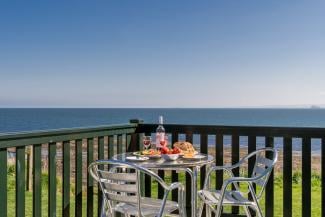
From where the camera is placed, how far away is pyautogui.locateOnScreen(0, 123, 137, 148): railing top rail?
280 centimetres

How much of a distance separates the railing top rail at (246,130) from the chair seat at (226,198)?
67 centimetres

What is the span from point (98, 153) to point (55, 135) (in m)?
0.84

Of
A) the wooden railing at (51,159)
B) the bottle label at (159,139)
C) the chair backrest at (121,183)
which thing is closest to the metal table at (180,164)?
the chair backrest at (121,183)

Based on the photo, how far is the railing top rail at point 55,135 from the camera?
110 inches

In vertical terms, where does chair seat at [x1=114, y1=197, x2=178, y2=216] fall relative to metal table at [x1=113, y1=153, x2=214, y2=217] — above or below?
below

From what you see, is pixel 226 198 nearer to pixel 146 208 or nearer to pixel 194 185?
pixel 194 185

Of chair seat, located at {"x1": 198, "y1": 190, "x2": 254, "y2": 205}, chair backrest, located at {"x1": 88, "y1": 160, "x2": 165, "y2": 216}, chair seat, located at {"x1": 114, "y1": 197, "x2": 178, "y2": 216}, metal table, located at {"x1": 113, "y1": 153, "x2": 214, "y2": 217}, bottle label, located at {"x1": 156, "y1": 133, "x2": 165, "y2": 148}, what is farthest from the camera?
bottle label, located at {"x1": 156, "y1": 133, "x2": 165, "y2": 148}

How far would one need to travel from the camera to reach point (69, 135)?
3432 millimetres

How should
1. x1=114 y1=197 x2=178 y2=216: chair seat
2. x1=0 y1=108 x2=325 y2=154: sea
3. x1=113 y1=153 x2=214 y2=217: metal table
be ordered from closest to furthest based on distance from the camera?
1. x1=114 y1=197 x2=178 y2=216: chair seat
2. x1=113 y1=153 x2=214 y2=217: metal table
3. x1=0 y1=108 x2=325 y2=154: sea

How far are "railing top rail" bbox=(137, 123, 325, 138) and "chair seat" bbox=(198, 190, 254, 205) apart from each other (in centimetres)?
67

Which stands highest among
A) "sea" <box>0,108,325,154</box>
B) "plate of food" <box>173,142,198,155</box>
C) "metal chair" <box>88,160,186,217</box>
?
"plate of food" <box>173,142,198,155</box>

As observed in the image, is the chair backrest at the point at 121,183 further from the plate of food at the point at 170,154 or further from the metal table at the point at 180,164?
the plate of food at the point at 170,154

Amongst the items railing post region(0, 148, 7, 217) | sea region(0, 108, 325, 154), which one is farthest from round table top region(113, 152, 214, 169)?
sea region(0, 108, 325, 154)

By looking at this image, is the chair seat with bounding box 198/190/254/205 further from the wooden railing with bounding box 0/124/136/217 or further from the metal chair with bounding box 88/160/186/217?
the wooden railing with bounding box 0/124/136/217
